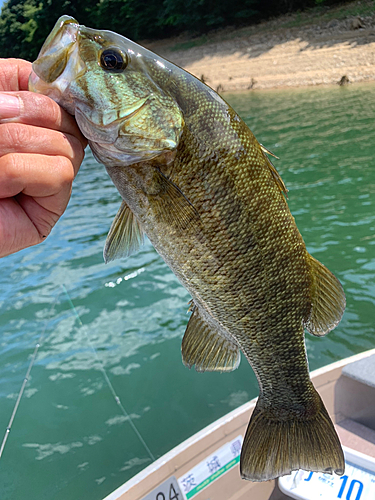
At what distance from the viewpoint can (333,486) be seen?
316cm

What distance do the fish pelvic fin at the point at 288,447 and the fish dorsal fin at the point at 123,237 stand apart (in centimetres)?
101

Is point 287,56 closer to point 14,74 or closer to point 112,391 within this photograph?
point 112,391

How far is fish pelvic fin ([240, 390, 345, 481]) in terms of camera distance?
1984 millimetres

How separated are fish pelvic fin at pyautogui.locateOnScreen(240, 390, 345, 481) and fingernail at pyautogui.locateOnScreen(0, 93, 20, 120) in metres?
1.68

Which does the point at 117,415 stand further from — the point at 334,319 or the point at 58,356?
the point at 334,319

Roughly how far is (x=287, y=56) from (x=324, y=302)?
29.9 metres

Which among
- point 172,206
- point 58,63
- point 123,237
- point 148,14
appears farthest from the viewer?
point 148,14

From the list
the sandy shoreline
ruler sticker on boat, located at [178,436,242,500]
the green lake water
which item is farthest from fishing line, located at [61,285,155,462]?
the sandy shoreline

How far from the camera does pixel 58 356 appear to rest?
6082 millimetres

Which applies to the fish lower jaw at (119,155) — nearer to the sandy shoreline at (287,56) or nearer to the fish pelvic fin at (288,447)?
the fish pelvic fin at (288,447)

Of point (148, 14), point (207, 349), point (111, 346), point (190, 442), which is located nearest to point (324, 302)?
point (207, 349)

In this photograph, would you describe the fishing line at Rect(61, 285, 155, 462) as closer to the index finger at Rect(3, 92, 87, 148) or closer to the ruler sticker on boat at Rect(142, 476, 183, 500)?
the ruler sticker on boat at Rect(142, 476, 183, 500)

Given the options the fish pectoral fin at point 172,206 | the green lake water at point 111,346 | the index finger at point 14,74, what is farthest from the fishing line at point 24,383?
the index finger at point 14,74

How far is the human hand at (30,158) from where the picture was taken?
1358 mm
